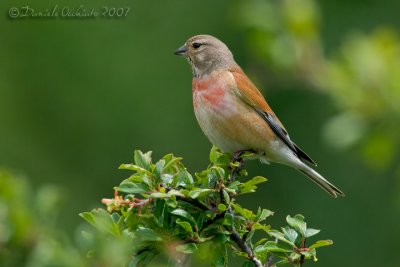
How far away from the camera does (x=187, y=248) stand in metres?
3.74

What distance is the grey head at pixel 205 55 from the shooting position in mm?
6426


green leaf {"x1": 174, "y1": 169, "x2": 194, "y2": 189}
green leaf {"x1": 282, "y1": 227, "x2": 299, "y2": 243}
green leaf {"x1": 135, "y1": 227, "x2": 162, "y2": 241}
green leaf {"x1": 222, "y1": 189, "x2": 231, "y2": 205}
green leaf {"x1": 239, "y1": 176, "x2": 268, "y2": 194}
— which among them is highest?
green leaf {"x1": 174, "y1": 169, "x2": 194, "y2": 189}

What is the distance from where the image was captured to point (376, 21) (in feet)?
40.2

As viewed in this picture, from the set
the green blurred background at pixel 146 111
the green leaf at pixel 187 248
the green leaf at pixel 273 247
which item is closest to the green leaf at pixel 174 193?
the green leaf at pixel 187 248

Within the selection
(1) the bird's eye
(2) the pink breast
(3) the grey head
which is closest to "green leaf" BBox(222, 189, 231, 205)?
(2) the pink breast

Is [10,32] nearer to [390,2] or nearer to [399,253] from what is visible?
[390,2]

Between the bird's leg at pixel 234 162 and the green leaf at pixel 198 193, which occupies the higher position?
the bird's leg at pixel 234 162

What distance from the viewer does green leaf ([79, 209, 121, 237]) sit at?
3.74 meters

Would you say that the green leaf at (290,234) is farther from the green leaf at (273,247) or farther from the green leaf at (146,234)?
the green leaf at (146,234)

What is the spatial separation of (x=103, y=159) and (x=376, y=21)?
4342 millimetres

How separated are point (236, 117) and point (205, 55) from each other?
0.80 metres

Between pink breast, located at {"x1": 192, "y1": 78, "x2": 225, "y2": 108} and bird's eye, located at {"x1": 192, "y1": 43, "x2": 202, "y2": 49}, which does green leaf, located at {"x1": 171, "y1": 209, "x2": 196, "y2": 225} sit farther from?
bird's eye, located at {"x1": 192, "y1": 43, "x2": 202, "y2": 49}

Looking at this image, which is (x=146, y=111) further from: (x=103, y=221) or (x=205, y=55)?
(x=103, y=221)

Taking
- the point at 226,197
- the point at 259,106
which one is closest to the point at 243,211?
the point at 226,197
